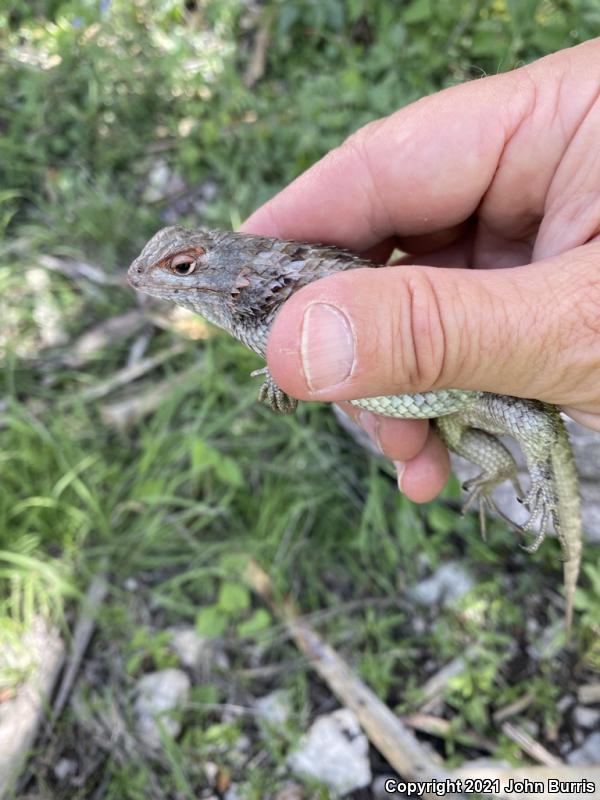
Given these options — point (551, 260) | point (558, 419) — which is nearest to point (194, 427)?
point (558, 419)

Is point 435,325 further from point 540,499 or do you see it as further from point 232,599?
point 232,599

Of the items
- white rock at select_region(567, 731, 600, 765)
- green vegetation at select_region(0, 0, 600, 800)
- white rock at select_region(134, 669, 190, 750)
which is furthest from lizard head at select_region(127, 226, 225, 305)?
white rock at select_region(567, 731, 600, 765)

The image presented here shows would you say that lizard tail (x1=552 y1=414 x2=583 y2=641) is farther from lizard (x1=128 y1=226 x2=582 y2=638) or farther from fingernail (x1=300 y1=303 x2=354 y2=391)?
fingernail (x1=300 y1=303 x2=354 y2=391)

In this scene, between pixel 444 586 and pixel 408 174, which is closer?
pixel 408 174

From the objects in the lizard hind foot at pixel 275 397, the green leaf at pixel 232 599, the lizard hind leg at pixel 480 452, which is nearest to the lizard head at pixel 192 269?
the lizard hind foot at pixel 275 397

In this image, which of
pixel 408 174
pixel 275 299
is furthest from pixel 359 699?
pixel 408 174

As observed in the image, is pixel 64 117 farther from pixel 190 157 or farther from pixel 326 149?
pixel 326 149
